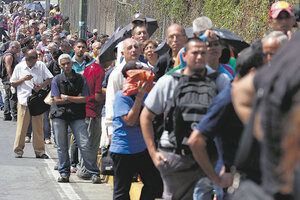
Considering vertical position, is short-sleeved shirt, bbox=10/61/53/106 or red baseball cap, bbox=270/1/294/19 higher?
red baseball cap, bbox=270/1/294/19

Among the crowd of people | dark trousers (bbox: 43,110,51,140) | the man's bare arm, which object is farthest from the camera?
dark trousers (bbox: 43,110,51,140)

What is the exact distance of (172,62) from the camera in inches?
300

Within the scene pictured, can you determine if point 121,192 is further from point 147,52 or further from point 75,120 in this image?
point 75,120

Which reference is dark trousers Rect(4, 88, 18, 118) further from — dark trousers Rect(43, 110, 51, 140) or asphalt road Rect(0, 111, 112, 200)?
asphalt road Rect(0, 111, 112, 200)

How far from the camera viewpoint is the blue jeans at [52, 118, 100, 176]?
33.7 ft

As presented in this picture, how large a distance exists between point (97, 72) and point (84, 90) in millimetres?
336

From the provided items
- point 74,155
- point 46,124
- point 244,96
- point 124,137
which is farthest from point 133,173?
point 46,124

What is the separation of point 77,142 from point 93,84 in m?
0.94

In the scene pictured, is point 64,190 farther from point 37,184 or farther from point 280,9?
point 280,9

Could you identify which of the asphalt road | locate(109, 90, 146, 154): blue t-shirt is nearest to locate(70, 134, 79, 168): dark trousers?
the asphalt road

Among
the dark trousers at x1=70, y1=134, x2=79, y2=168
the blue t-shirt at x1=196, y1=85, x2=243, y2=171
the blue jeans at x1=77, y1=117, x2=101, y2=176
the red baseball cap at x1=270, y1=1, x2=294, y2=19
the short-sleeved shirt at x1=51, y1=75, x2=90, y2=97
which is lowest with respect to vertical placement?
the dark trousers at x1=70, y1=134, x2=79, y2=168

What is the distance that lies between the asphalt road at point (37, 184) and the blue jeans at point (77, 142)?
0.80 feet

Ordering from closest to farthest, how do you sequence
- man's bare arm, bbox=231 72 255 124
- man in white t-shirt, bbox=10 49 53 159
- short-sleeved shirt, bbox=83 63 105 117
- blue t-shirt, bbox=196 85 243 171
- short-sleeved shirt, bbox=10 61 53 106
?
man's bare arm, bbox=231 72 255 124 < blue t-shirt, bbox=196 85 243 171 < short-sleeved shirt, bbox=83 63 105 117 < man in white t-shirt, bbox=10 49 53 159 < short-sleeved shirt, bbox=10 61 53 106

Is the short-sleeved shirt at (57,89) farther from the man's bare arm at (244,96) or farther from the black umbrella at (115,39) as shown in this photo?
the man's bare arm at (244,96)
